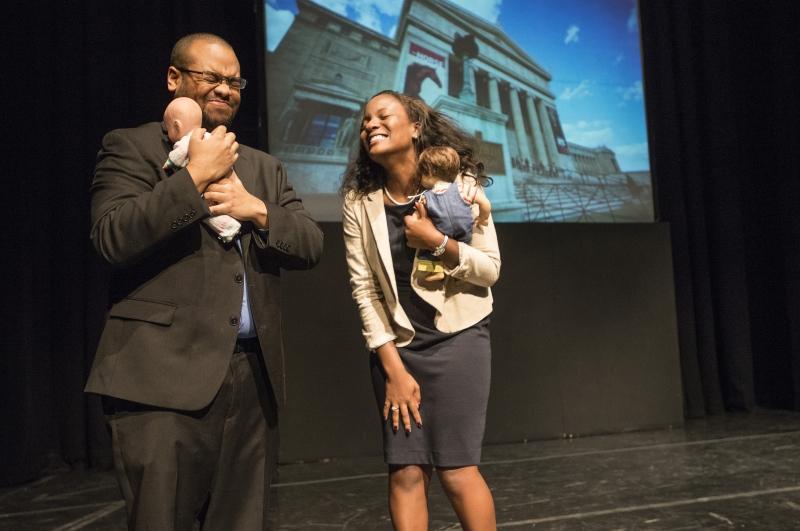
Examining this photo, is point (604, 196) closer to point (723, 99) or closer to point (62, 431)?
point (723, 99)

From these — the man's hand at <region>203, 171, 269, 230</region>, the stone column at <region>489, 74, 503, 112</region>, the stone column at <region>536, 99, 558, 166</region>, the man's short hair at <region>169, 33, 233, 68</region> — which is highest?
the stone column at <region>489, 74, 503, 112</region>

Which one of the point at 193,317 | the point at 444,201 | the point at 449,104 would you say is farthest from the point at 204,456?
the point at 449,104

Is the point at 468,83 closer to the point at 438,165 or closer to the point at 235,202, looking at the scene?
the point at 438,165

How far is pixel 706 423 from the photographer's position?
464 cm

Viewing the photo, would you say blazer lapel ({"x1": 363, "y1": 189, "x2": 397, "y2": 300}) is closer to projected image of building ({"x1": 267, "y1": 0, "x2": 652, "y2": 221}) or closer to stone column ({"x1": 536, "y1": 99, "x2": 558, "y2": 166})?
projected image of building ({"x1": 267, "y1": 0, "x2": 652, "y2": 221})

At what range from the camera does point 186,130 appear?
4.77 ft

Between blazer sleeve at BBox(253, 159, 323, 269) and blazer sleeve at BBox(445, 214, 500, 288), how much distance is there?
44cm

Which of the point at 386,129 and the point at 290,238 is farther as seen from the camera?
the point at 386,129

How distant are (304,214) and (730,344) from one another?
4.15m

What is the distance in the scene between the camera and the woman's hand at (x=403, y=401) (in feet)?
6.33

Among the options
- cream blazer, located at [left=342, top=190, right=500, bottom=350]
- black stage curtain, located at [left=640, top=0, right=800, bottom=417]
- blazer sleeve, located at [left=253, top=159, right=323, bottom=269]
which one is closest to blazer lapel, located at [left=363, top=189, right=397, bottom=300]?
cream blazer, located at [left=342, top=190, right=500, bottom=350]

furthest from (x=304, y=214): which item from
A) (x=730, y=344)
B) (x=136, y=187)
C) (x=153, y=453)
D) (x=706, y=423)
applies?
(x=730, y=344)

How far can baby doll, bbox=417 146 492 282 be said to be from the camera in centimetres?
194

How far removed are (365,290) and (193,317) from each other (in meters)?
0.68
